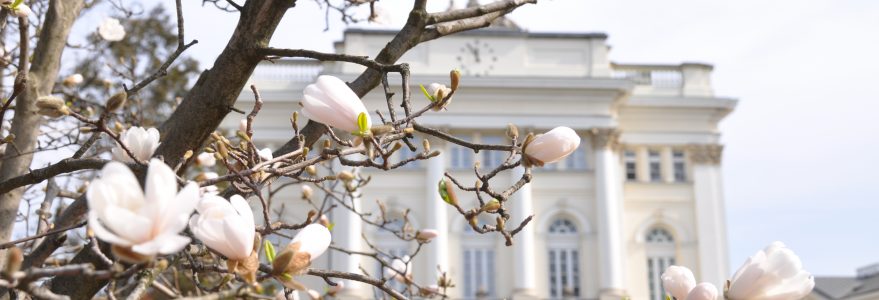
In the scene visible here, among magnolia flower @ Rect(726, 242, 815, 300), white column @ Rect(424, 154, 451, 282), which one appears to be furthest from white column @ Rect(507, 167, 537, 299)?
magnolia flower @ Rect(726, 242, 815, 300)

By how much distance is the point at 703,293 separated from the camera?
2051 millimetres

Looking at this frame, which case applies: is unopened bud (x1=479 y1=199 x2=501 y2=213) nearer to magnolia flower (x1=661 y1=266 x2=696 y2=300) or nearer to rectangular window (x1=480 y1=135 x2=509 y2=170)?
magnolia flower (x1=661 y1=266 x2=696 y2=300)

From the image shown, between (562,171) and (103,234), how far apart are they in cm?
2398

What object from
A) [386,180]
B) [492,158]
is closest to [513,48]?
Answer: [492,158]

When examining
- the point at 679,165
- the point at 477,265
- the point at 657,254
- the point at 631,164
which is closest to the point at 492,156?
the point at 477,265

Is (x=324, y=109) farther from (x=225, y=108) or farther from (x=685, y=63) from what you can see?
(x=685, y=63)

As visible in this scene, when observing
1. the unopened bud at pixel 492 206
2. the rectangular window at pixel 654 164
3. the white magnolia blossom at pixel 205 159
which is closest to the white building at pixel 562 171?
the rectangular window at pixel 654 164

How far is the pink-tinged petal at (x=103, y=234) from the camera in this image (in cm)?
136

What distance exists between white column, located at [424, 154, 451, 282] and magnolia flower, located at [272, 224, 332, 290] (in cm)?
2143

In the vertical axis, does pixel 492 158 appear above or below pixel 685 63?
below

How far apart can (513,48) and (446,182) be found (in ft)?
77.1

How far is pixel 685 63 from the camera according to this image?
1059 inches

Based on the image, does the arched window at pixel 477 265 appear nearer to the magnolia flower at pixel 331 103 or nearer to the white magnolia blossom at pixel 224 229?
the magnolia flower at pixel 331 103

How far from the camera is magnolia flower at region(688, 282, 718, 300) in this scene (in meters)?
2.05
